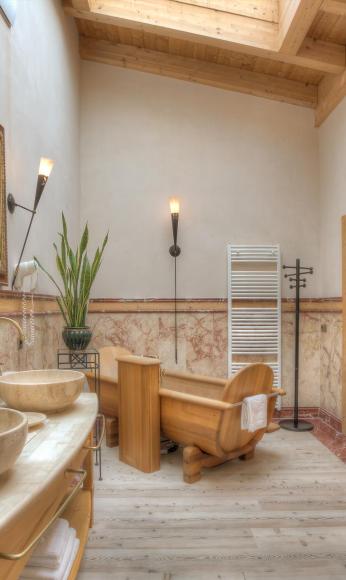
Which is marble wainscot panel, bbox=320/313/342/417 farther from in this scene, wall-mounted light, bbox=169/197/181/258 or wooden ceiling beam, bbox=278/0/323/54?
wooden ceiling beam, bbox=278/0/323/54

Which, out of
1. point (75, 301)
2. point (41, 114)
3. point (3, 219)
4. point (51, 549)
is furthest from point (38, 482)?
point (41, 114)

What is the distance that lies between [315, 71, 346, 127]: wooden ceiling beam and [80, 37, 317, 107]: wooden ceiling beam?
0.40ft

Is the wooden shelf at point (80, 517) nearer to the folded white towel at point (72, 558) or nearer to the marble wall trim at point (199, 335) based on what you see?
the folded white towel at point (72, 558)

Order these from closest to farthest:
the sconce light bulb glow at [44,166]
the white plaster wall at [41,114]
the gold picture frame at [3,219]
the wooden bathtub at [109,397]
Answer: the gold picture frame at [3,219]
the white plaster wall at [41,114]
the sconce light bulb glow at [44,166]
the wooden bathtub at [109,397]

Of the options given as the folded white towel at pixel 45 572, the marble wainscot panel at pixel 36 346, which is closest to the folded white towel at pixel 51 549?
the folded white towel at pixel 45 572

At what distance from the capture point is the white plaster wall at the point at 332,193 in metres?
3.57

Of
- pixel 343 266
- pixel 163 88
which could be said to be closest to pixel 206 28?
pixel 163 88

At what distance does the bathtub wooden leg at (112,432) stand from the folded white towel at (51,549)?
1926 millimetres

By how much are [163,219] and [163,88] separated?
1321 millimetres

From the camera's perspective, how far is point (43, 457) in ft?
3.13

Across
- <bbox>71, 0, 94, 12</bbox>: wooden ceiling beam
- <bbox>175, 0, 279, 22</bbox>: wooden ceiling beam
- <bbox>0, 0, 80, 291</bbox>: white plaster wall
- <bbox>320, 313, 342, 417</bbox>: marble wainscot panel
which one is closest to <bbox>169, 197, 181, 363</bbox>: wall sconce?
<bbox>0, 0, 80, 291</bbox>: white plaster wall

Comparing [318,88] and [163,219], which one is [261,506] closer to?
[163,219]

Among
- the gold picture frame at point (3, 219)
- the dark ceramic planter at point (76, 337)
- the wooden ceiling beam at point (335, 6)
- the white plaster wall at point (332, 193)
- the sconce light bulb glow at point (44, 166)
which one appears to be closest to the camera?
the gold picture frame at point (3, 219)

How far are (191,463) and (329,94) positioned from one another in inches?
134
